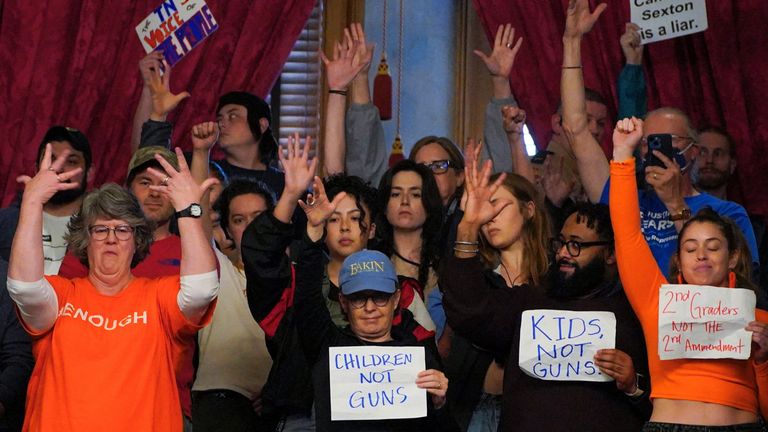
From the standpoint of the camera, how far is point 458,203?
591 centimetres

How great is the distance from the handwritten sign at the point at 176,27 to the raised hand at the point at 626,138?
8.67ft

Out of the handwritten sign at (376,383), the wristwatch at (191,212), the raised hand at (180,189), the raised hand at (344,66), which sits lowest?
the handwritten sign at (376,383)

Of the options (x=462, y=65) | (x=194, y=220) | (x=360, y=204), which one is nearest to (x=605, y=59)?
(x=462, y=65)

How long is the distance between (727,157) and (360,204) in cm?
204

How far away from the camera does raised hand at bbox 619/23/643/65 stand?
6605 millimetres

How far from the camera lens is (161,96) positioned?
6434 mm

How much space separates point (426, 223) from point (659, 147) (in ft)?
3.28

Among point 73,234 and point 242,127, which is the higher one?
point 242,127

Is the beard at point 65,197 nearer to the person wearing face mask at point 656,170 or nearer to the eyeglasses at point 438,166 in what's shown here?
the eyeglasses at point 438,166

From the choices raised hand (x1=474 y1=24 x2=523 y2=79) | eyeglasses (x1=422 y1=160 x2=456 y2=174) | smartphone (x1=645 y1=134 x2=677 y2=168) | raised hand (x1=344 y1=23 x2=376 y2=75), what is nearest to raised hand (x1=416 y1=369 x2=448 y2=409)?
smartphone (x1=645 y1=134 x2=677 y2=168)

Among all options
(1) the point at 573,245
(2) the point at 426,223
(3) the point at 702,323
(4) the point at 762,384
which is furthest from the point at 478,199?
(4) the point at 762,384

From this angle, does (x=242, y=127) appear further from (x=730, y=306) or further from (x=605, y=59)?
(x=730, y=306)

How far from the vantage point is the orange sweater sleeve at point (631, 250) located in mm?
4641

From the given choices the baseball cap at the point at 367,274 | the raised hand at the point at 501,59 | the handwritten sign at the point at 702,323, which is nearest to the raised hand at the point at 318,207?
the baseball cap at the point at 367,274
